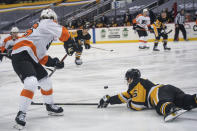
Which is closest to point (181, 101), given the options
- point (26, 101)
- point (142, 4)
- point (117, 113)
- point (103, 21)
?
point (117, 113)

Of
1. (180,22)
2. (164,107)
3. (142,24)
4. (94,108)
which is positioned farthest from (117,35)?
(164,107)

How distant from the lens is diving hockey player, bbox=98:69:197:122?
9.00 feet

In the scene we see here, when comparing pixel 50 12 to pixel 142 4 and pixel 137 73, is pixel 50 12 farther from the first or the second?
pixel 142 4

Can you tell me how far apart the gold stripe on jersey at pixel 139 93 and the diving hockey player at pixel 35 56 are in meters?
0.75

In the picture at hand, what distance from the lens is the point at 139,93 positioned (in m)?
3.00

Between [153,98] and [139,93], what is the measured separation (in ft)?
0.53

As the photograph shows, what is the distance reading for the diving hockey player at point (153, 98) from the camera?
9.00ft

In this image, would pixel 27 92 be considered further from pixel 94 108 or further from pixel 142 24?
pixel 142 24

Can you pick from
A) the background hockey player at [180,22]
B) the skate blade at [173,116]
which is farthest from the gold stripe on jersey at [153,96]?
the background hockey player at [180,22]

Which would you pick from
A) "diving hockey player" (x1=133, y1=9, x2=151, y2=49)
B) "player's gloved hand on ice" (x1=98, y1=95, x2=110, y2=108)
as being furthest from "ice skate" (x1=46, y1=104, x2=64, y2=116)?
"diving hockey player" (x1=133, y1=9, x2=151, y2=49)

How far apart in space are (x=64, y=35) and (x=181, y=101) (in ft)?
4.21

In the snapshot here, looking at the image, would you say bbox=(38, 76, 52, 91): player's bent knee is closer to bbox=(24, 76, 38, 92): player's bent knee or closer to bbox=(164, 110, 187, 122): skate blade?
bbox=(24, 76, 38, 92): player's bent knee

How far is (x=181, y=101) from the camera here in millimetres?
2848

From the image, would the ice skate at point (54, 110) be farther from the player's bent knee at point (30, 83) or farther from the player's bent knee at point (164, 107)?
the player's bent knee at point (164, 107)
